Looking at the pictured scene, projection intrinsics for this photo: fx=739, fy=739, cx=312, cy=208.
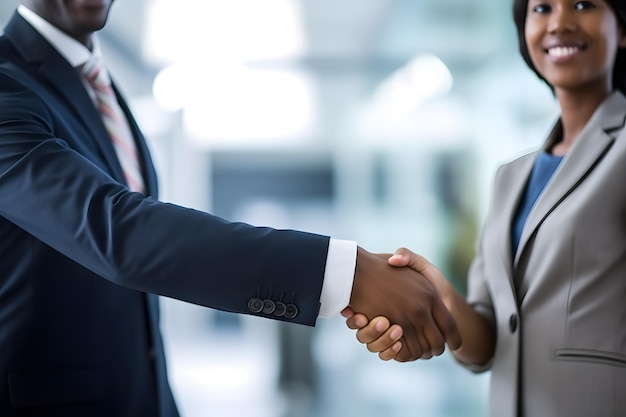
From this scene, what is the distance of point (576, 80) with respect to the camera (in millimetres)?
1581

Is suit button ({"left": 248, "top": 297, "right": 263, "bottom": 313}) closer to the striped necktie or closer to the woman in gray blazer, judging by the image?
the woman in gray blazer

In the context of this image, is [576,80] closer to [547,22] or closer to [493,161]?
[547,22]

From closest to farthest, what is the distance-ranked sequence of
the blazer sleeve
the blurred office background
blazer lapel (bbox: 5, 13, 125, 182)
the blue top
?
the blazer sleeve → blazer lapel (bbox: 5, 13, 125, 182) → the blue top → the blurred office background

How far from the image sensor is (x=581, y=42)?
1.57 meters

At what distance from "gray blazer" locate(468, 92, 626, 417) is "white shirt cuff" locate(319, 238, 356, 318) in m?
0.40

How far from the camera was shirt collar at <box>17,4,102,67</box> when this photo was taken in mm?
1463

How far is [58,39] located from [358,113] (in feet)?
13.1

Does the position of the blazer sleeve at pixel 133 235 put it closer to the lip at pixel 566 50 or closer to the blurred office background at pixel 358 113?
the lip at pixel 566 50

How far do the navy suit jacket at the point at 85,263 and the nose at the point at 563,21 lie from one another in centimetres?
73

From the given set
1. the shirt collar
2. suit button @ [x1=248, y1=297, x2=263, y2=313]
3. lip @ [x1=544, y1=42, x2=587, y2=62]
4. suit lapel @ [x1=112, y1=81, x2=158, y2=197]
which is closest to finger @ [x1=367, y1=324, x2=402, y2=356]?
suit button @ [x1=248, y1=297, x2=263, y2=313]

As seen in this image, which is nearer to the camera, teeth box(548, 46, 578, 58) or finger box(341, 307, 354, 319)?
finger box(341, 307, 354, 319)

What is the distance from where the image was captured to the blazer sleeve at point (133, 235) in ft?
3.87

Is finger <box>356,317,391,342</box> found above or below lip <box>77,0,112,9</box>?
below

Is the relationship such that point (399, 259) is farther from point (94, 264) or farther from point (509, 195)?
point (94, 264)
